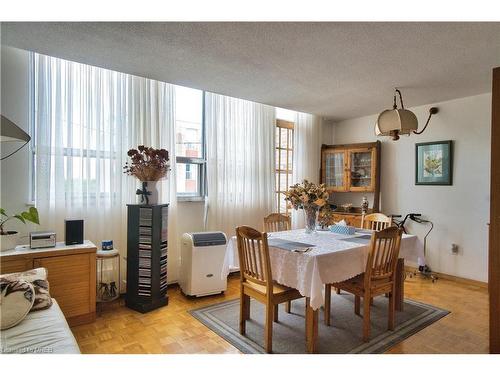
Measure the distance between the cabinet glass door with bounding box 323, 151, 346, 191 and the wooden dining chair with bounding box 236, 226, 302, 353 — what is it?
9.53ft

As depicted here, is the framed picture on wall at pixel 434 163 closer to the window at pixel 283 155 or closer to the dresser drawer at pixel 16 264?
the window at pixel 283 155

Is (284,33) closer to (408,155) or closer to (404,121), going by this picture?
(404,121)

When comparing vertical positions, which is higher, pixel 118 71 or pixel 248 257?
pixel 118 71

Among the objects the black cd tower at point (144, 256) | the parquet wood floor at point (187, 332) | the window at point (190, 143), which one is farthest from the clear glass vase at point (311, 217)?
the window at point (190, 143)

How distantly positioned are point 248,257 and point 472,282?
3.17m

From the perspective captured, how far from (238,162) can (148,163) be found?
145 centimetres

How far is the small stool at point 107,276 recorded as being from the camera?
283cm

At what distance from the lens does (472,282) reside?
373 centimetres

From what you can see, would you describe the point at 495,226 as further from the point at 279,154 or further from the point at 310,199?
the point at 279,154

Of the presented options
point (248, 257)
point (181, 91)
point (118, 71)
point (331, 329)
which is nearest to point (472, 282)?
point (331, 329)

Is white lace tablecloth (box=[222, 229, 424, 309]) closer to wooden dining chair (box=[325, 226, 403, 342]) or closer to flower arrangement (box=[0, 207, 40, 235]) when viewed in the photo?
wooden dining chair (box=[325, 226, 403, 342])

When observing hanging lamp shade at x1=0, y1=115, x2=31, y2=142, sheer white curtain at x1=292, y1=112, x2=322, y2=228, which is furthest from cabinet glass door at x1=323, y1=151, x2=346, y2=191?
hanging lamp shade at x1=0, y1=115, x2=31, y2=142

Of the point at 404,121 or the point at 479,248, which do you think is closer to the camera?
the point at 404,121

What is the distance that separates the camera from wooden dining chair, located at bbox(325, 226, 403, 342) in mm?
2301
